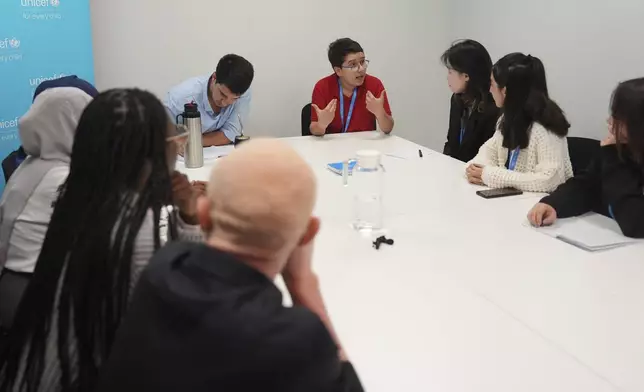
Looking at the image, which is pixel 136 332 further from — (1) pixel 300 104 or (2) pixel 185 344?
(1) pixel 300 104

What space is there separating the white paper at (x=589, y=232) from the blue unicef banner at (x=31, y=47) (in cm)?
256

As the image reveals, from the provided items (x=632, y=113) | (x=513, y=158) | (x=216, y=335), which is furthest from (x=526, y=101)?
(x=216, y=335)

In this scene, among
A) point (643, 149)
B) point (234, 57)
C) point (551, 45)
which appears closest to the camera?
point (643, 149)

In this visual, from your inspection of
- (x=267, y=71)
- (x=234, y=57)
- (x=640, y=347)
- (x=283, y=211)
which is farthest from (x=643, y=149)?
(x=267, y=71)

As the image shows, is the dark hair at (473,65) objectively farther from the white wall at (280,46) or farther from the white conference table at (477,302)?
the white wall at (280,46)

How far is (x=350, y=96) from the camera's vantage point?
375cm

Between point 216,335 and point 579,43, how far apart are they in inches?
140

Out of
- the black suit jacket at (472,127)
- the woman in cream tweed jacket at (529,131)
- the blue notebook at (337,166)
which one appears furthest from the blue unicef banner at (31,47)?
the woman in cream tweed jacket at (529,131)

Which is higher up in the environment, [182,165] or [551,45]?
[551,45]

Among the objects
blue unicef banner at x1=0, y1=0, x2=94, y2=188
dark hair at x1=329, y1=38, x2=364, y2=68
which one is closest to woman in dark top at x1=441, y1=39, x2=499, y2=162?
dark hair at x1=329, y1=38, x2=364, y2=68

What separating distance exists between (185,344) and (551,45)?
370cm

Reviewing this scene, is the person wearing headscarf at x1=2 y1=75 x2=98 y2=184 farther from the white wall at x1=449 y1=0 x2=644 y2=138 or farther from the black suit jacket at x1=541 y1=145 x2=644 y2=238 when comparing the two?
the white wall at x1=449 y1=0 x2=644 y2=138

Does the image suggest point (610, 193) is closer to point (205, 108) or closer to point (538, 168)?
point (538, 168)

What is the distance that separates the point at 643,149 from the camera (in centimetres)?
197
